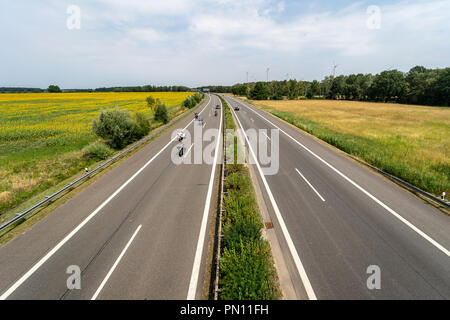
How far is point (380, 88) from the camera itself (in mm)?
94125

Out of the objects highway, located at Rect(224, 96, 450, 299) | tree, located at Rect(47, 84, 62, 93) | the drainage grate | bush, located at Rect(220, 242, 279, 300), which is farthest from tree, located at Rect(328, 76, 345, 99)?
tree, located at Rect(47, 84, 62, 93)

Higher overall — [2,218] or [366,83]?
[366,83]

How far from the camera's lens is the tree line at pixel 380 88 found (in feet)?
251

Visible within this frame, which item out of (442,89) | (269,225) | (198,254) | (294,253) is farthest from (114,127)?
(442,89)

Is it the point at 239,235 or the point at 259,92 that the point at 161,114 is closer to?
the point at 239,235

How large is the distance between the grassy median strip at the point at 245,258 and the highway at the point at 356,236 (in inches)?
41.4

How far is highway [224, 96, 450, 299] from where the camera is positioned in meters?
6.38

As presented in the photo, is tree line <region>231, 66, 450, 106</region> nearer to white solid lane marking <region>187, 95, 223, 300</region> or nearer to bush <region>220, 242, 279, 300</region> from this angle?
white solid lane marking <region>187, 95, 223, 300</region>

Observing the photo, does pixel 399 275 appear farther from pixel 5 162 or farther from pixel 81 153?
pixel 5 162

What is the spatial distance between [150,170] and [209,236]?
944 cm

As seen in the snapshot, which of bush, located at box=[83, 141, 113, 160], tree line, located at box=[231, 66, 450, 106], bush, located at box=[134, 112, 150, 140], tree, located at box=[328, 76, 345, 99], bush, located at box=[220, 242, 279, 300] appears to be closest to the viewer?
bush, located at box=[220, 242, 279, 300]

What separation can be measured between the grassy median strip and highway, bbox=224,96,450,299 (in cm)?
105
